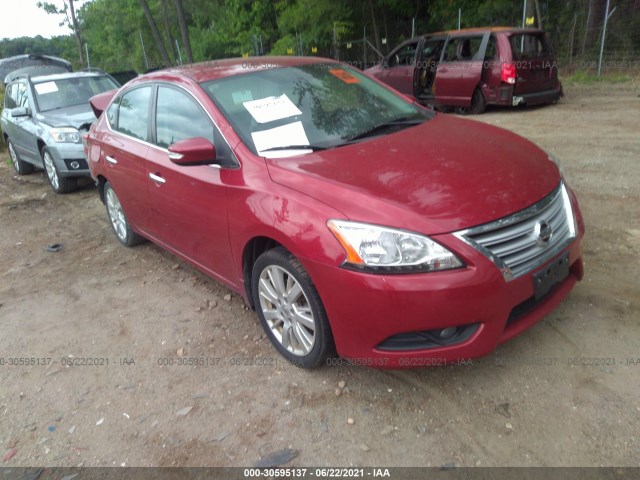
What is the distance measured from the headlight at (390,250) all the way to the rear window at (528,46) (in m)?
8.22

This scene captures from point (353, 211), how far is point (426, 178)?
464 millimetres

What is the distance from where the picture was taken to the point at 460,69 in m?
10.1

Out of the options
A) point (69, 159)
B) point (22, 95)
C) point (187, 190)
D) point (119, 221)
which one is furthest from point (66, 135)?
point (187, 190)

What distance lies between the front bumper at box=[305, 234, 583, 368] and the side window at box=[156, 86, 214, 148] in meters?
1.39

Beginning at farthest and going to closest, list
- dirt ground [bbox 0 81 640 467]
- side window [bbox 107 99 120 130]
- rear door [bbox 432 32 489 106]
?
rear door [bbox 432 32 489 106] → side window [bbox 107 99 120 130] → dirt ground [bbox 0 81 640 467]

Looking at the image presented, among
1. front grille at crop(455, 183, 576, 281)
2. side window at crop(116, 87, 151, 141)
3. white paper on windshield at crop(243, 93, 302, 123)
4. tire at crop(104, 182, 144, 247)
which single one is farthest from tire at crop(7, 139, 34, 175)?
front grille at crop(455, 183, 576, 281)

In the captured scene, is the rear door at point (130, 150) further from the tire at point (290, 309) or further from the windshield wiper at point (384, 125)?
the windshield wiper at point (384, 125)

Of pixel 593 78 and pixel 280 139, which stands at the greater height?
pixel 280 139

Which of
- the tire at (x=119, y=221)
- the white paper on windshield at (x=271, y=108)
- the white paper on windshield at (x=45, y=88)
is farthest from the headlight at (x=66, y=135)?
the white paper on windshield at (x=271, y=108)

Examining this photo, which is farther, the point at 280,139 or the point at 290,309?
the point at 280,139

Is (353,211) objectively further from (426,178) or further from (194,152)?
(194,152)

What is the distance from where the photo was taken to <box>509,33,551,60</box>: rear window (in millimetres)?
9430

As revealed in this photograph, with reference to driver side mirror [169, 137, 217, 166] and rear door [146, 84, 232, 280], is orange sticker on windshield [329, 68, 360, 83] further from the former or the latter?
driver side mirror [169, 137, 217, 166]

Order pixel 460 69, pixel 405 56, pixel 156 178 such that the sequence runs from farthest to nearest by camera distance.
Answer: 1. pixel 405 56
2. pixel 460 69
3. pixel 156 178
